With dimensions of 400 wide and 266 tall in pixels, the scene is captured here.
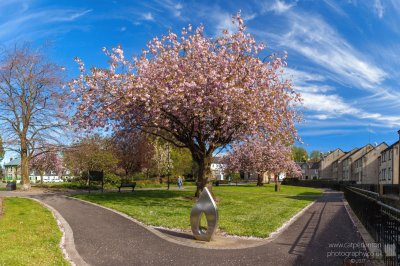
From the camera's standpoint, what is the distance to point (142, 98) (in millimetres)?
17828

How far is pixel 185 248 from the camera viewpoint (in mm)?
9312

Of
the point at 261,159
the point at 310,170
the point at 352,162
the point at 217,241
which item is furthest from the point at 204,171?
the point at 310,170

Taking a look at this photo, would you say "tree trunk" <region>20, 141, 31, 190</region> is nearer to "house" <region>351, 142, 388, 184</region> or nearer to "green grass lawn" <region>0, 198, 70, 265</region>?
"green grass lawn" <region>0, 198, 70, 265</region>

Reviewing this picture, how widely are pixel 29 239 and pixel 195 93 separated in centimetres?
1086

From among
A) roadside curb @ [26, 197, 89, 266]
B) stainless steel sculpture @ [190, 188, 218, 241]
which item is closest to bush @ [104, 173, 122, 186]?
roadside curb @ [26, 197, 89, 266]

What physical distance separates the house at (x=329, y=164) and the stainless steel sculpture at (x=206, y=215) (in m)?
102

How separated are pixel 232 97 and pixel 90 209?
829cm

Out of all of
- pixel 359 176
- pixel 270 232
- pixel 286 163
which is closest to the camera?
pixel 270 232

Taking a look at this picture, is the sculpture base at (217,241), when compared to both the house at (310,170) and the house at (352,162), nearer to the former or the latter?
the house at (352,162)

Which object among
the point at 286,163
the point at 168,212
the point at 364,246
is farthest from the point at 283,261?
the point at 286,163

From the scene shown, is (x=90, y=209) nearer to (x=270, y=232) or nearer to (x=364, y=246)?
(x=270, y=232)

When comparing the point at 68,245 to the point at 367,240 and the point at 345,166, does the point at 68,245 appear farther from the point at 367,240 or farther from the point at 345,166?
the point at 345,166

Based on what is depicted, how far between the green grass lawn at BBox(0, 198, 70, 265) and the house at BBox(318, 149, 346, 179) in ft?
333

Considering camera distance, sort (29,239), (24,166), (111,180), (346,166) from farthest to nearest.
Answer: (346,166)
(111,180)
(24,166)
(29,239)
